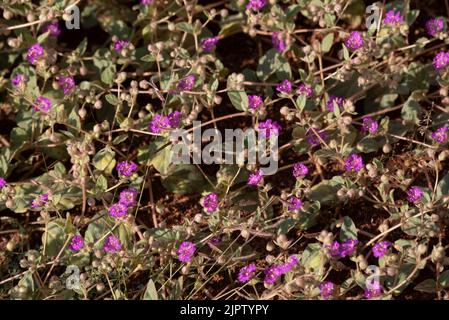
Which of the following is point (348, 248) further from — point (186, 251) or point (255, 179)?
point (186, 251)

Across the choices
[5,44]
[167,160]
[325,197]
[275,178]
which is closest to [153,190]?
[167,160]

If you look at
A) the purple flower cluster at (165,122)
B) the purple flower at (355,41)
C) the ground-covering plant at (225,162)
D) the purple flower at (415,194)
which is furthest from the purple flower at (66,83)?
the purple flower at (415,194)

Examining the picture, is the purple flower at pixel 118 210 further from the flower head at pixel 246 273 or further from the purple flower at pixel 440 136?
the purple flower at pixel 440 136

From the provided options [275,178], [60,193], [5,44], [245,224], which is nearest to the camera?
[245,224]

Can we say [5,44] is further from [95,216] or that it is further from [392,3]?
[392,3]

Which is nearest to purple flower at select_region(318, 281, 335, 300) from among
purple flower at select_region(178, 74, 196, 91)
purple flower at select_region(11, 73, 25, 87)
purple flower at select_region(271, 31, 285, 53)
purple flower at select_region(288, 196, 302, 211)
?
purple flower at select_region(288, 196, 302, 211)
